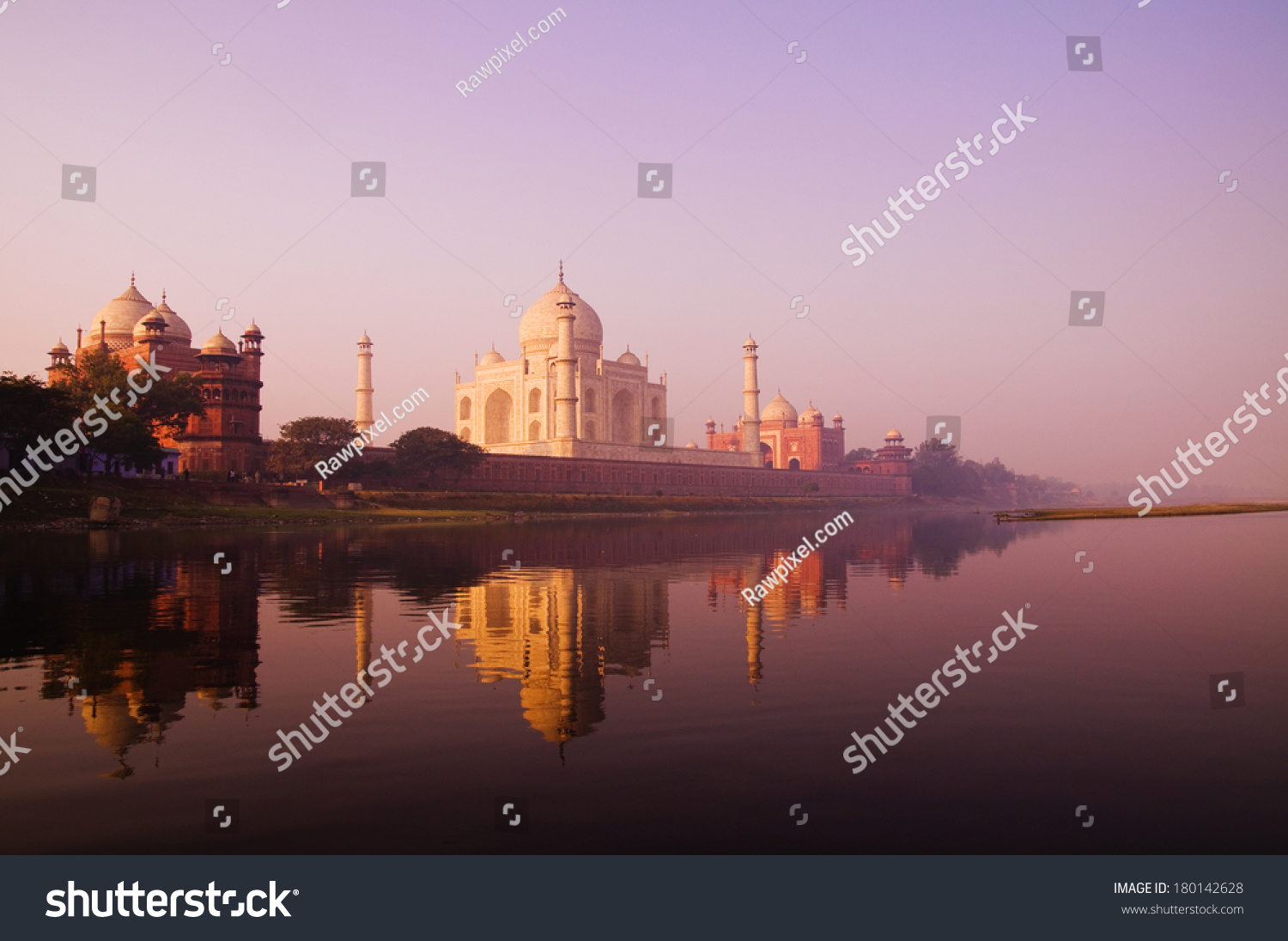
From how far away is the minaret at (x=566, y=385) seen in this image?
79.9 meters

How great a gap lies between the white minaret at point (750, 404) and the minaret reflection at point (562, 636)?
76628mm

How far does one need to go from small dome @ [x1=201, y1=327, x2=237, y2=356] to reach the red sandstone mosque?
51 mm

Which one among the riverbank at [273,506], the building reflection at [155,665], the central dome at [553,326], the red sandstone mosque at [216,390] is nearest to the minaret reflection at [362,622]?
the building reflection at [155,665]

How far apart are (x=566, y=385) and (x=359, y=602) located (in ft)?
213

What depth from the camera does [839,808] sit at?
597 cm

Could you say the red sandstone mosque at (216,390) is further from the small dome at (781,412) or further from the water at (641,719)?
the small dome at (781,412)

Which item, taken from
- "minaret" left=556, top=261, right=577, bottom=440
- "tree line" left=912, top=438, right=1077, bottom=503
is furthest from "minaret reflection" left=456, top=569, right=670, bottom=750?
"tree line" left=912, top=438, right=1077, bottom=503

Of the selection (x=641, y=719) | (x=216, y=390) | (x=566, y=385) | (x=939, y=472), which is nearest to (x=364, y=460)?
(x=216, y=390)

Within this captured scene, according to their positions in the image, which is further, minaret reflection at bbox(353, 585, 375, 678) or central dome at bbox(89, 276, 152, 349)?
central dome at bbox(89, 276, 152, 349)

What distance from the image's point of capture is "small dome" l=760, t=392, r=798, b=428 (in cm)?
11850

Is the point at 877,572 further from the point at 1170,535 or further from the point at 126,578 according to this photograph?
the point at 1170,535

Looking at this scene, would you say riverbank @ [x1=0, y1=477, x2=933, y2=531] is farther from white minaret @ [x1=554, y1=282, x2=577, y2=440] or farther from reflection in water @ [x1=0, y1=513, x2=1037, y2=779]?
white minaret @ [x1=554, y1=282, x2=577, y2=440]

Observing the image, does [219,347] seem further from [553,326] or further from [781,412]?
[781,412]
